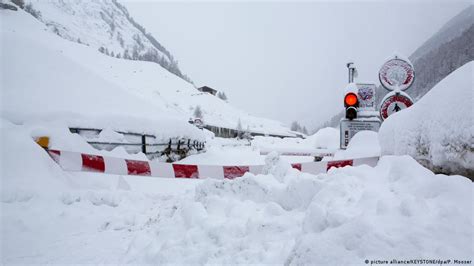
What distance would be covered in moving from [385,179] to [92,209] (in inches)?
143

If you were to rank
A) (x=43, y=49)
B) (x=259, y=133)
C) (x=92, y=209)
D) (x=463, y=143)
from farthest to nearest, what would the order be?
(x=259, y=133), (x=43, y=49), (x=92, y=209), (x=463, y=143)

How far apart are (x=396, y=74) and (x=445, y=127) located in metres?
4.12

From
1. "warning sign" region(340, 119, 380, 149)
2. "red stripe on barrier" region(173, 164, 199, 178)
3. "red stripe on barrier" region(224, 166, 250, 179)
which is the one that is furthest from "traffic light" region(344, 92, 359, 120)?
"red stripe on barrier" region(173, 164, 199, 178)

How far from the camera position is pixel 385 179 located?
7.82ft

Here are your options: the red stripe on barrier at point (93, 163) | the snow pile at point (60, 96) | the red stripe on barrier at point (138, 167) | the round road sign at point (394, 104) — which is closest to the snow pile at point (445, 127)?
the round road sign at point (394, 104)

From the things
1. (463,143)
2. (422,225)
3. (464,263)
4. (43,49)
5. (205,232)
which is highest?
(43,49)

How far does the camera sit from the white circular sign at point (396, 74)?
570cm

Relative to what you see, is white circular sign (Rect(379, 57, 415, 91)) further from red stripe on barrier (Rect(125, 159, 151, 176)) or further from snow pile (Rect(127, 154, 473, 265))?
red stripe on barrier (Rect(125, 159, 151, 176))

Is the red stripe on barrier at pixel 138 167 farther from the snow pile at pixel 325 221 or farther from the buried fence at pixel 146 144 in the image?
the buried fence at pixel 146 144

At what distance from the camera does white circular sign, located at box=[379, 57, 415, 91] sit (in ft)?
18.7

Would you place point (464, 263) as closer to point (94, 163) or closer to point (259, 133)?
point (94, 163)

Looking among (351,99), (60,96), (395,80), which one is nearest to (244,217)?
(351,99)

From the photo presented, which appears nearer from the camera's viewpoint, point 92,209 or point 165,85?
point 92,209

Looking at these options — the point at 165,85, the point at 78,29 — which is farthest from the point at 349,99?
the point at 78,29
